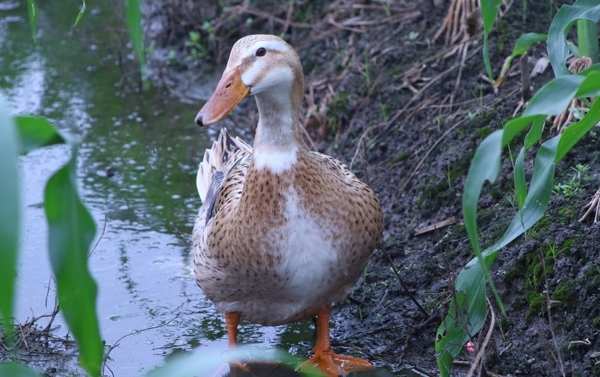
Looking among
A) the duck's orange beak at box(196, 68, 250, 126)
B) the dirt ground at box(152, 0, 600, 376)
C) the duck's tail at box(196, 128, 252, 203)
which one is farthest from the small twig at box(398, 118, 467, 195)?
the duck's orange beak at box(196, 68, 250, 126)

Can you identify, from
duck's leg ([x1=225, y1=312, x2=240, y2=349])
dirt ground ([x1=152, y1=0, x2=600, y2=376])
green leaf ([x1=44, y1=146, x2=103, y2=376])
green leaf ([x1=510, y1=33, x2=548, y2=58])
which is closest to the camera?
green leaf ([x1=44, y1=146, x2=103, y2=376])

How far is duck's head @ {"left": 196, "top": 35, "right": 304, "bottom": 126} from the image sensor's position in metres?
3.28

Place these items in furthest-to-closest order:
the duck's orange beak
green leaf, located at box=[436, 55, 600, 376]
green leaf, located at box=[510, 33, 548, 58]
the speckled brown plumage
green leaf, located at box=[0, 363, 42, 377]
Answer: the speckled brown plumage
green leaf, located at box=[510, 33, 548, 58]
the duck's orange beak
green leaf, located at box=[436, 55, 600, 376]
green leaf, located at box=[0, 363, 42, 377]

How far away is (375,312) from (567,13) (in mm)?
1923

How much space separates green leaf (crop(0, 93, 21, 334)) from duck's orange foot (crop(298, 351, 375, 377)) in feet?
8.05

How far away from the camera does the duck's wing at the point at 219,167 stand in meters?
4.33

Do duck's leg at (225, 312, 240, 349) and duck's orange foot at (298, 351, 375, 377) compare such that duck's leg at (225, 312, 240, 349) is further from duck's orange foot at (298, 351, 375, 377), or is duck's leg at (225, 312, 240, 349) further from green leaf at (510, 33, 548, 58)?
green leaf at (510, 33, 548, 58)

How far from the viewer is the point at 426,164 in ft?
16.5

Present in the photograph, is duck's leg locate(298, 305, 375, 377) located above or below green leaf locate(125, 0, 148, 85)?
below

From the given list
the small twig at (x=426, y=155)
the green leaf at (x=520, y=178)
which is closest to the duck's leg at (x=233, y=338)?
the small twig at (x=426, y=155)

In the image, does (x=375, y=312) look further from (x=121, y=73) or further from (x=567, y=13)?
(x=121, y=73)

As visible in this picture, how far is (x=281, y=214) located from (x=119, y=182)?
2.87m

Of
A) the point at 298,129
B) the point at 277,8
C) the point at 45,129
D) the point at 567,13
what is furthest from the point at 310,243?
the point at 277,8

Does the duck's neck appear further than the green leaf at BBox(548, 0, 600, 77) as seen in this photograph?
Yes
